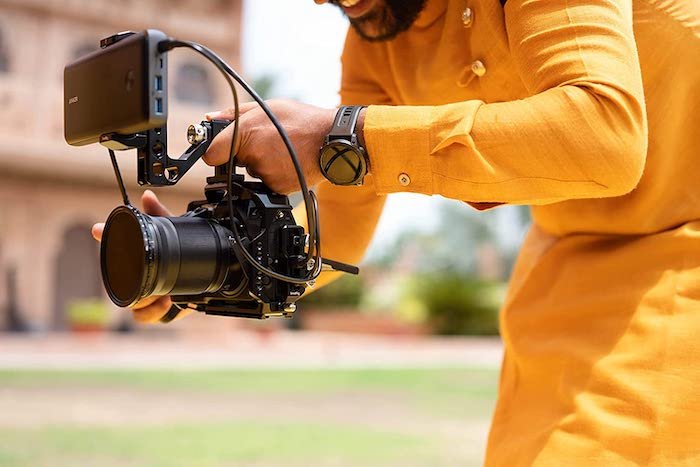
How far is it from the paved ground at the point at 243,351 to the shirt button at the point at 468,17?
299 inches

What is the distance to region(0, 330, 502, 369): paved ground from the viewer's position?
8836 millimetres

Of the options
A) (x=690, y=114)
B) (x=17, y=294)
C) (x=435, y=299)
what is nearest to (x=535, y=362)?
(x=690, y=114)

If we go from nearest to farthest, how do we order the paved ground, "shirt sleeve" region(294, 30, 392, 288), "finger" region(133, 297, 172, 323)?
1. "finger" region(133, 297, 172, 323)
2. "shirt sleeve" region(294, 30, 392, 288)
3. the paved ground

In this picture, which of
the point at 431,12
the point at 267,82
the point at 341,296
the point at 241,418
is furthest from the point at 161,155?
the point at 267,82

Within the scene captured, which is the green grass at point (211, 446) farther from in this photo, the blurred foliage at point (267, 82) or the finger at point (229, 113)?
the blurred foliage at point (267, 82)

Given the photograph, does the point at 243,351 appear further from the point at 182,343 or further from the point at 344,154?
the point at 344,154

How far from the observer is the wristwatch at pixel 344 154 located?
33.6 inches

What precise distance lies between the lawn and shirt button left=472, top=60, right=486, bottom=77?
3.29 meters

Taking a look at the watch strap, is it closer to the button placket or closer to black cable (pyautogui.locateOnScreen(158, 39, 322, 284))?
black cable (pyautogui.locateOnScreen(158, 39, 322, 284))

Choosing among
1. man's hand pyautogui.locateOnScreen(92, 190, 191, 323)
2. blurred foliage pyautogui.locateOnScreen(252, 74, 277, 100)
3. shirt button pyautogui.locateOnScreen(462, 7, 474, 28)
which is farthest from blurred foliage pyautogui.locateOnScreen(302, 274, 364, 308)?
shirt button pyautogui.locateOnScreen(462, 7, 474, 28)

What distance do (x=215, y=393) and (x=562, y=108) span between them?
20.2ft

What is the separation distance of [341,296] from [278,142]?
45.7 feet

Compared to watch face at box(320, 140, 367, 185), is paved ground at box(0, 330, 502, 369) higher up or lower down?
lower down

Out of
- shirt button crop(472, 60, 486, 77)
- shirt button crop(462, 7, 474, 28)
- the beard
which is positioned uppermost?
the beard
